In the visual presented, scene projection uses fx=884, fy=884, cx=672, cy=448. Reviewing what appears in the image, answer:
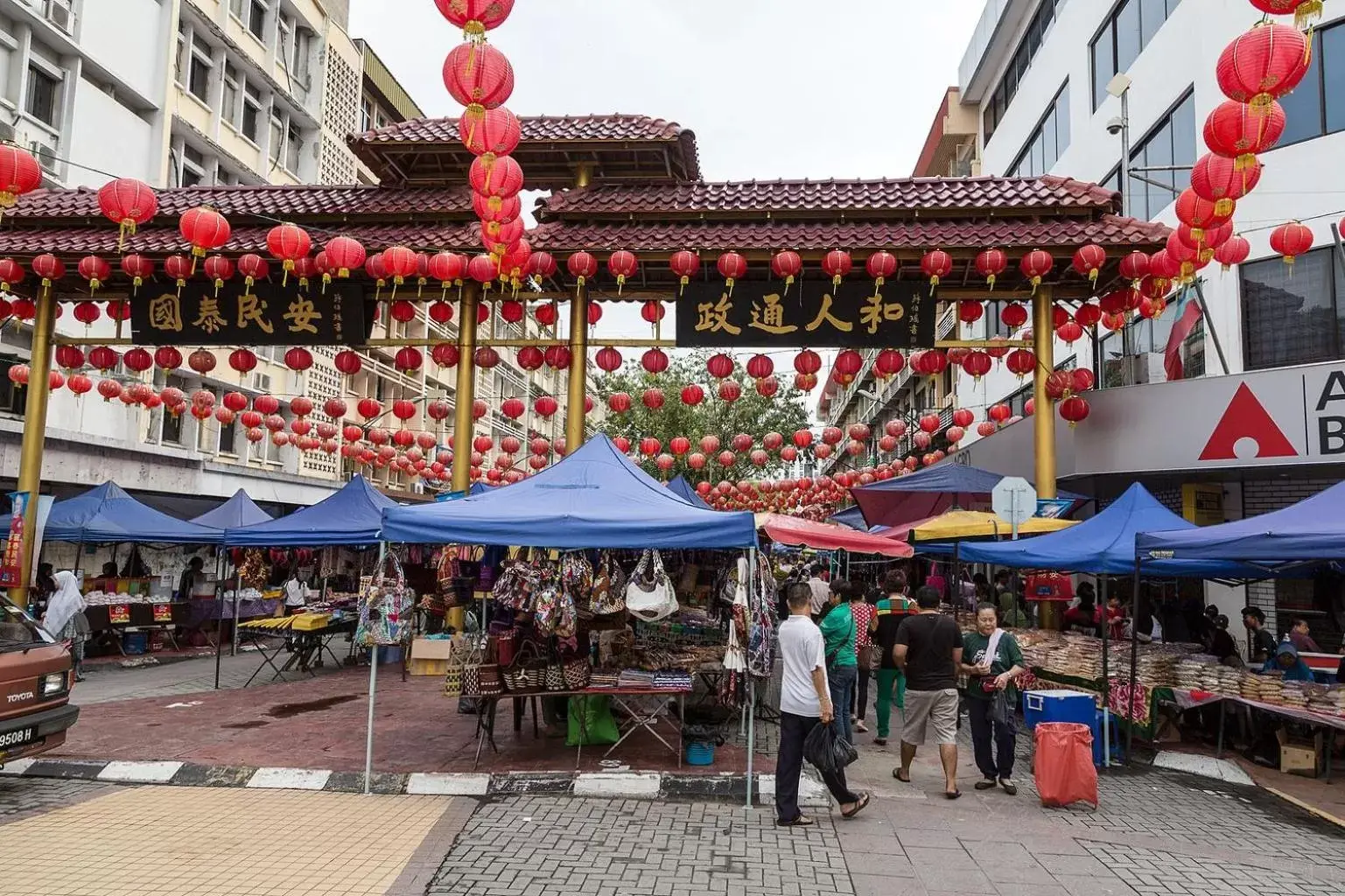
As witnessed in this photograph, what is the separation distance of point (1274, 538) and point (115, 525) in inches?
682

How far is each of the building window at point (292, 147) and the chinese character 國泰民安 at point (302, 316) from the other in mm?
19036

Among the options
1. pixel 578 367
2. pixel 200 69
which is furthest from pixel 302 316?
pixel 200 69

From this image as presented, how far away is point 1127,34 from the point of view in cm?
1872

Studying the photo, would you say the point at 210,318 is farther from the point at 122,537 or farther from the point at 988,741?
the point at 988,741

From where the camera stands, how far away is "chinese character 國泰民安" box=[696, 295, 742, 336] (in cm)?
1309

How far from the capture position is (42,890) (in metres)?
5.41

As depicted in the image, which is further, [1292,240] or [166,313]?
[166,313]

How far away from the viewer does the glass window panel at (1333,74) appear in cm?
1312

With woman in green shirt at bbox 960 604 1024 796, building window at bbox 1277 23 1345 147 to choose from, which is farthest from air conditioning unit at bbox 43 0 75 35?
building window at bbox 1277 23 1345 147

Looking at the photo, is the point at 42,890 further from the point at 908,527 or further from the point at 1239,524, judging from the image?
the point at 908,527

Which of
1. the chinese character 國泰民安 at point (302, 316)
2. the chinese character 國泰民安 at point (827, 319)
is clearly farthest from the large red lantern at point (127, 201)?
the chinese character 國泰民安 at point (827, 319)

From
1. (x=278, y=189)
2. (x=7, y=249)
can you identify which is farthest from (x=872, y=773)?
(x=7, y=249)

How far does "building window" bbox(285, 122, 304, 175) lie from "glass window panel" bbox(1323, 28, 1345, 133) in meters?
28.4

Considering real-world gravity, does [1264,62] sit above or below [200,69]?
below
